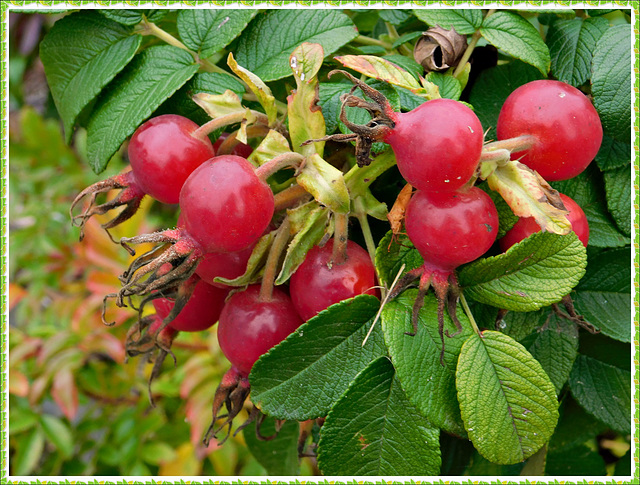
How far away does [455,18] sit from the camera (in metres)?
0.68

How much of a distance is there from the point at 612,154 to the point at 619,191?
0.14ft

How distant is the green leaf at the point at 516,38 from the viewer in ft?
2.11

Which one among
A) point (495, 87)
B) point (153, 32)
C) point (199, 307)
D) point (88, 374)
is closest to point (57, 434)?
point (88, 374)

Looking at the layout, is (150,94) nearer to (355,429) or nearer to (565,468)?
(355,429)

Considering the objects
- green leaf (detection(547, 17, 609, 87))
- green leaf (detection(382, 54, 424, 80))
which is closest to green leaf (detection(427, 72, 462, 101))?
green leaf (detection(382, 54, 424, 80))

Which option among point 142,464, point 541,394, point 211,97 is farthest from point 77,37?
point 142,464

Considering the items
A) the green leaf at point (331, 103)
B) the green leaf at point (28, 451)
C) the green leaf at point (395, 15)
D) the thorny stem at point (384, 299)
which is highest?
the green leaf at point (395, 15)

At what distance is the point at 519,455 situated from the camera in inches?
22.6

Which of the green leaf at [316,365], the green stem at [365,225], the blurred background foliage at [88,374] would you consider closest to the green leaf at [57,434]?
the blurred background foliage at [88,374]

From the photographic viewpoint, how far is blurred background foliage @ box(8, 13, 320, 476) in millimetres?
1491

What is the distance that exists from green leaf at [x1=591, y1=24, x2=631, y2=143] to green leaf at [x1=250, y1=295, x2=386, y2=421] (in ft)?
1.03

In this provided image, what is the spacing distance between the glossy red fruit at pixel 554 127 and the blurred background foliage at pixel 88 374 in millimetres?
910

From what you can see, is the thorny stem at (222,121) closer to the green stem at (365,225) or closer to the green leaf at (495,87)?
the green stem at (365,225)

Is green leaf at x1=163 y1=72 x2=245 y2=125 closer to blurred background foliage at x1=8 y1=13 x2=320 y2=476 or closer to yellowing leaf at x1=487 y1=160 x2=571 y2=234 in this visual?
yellowing leaf at x1=487 y1=160 x2=571 y2=234
